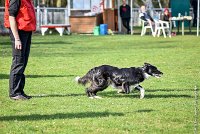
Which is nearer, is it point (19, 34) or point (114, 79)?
point (19, 34)

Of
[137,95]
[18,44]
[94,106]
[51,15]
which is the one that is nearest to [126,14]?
[51,15]

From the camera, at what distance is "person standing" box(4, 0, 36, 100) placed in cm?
1170

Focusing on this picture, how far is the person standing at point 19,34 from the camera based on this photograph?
461 inches

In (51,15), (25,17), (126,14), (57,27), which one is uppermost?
(25,17)

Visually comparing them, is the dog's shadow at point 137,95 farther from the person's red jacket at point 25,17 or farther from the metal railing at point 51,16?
the metal railing at point 51,16

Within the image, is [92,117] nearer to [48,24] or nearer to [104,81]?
[104,81]

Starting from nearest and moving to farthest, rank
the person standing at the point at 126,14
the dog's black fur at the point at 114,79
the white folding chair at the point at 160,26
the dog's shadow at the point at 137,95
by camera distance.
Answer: the dog's black fur at the point at 114,79
the dog's shadow at the point at 137,95
the white folding chair at the point at 160,26
the person standing at the point at 126,14

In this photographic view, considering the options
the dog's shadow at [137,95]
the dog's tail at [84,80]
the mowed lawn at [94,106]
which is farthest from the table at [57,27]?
the dog's tail at [84,80]

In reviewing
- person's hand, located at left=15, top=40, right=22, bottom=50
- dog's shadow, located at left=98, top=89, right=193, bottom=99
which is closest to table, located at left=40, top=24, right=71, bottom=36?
dog's shadow, located at left=98, top=89, right=193, bottom=99

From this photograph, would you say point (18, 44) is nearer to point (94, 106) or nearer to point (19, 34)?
point (19, 34)

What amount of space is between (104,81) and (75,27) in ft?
108

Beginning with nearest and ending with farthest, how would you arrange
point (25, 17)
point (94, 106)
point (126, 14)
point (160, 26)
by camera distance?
point (94, 106) < point (25, 17) < point (160, 26) < point (126, 14)

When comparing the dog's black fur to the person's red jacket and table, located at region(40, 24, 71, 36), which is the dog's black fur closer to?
the person's red jacket

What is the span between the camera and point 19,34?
11.9 meters
